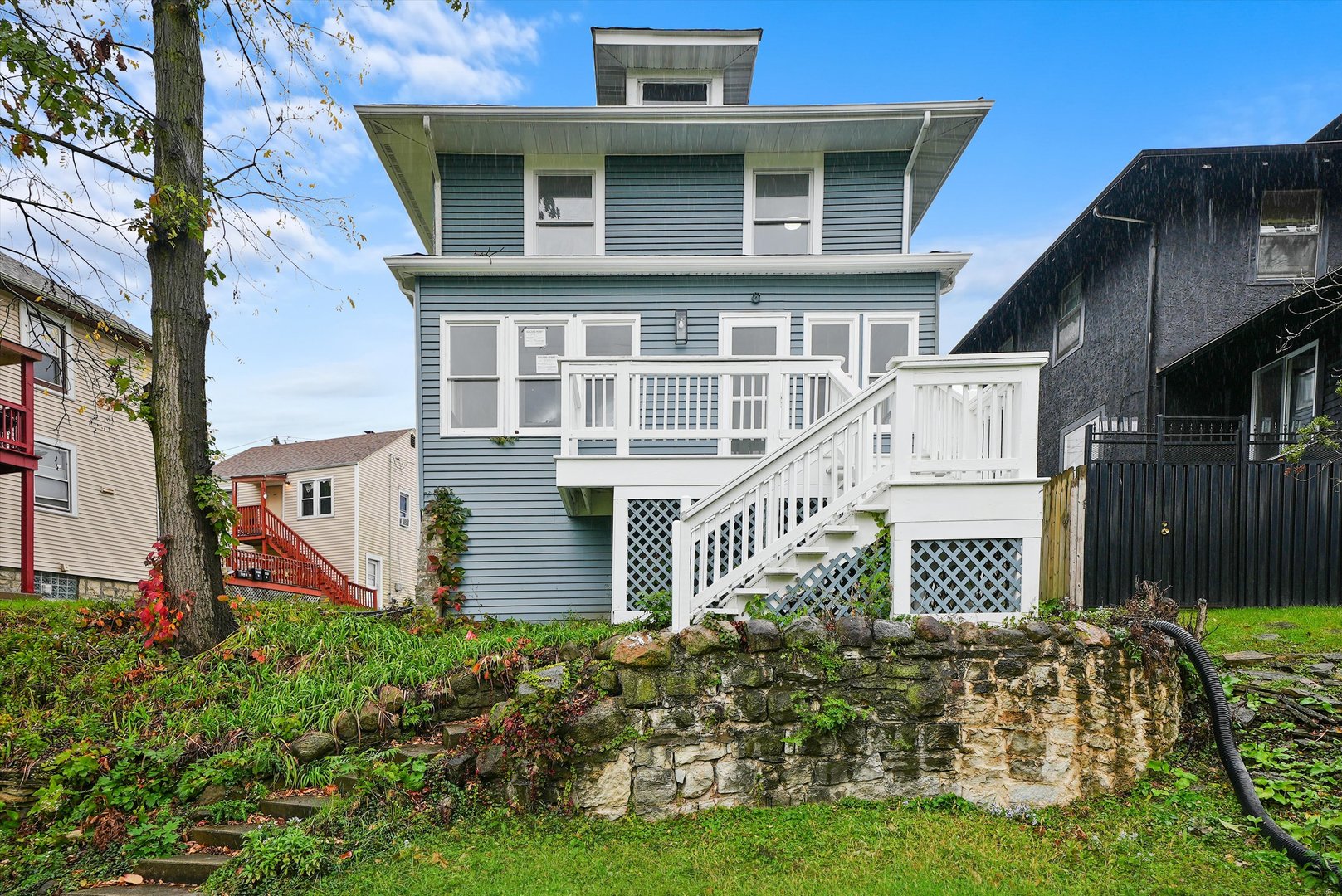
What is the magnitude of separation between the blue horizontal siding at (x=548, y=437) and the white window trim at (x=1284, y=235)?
5.92 m

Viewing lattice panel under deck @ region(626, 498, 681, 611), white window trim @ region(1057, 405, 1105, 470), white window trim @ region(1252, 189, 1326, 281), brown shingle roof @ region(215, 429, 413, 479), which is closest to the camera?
lattice panel under deck @ region(626, 498, 681, 611)

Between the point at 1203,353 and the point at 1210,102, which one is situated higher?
the point at 1210,102

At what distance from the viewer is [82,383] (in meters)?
14.7

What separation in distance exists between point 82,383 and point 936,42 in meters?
17.4

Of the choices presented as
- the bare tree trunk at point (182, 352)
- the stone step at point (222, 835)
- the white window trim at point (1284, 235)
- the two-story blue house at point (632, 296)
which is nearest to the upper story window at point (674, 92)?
the two-story blue house at point (632, 296)

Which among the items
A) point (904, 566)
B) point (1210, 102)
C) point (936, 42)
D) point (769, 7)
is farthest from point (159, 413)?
point (1210, 102)

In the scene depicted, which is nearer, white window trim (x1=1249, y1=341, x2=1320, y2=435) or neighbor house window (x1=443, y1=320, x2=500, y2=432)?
white window trim (x1=1249, y1=341, x2=1320, y2=435)

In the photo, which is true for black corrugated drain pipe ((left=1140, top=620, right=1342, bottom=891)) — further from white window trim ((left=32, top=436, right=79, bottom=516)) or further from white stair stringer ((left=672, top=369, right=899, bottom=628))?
white window trim ((left=32, top=436, right=79, bottom=516))

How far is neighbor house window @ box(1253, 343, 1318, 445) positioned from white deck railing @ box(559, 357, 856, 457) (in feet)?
22.5

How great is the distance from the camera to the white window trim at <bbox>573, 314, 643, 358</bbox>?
10.3 m

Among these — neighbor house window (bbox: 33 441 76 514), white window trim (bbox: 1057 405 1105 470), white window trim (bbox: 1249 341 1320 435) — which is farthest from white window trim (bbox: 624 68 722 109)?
neighbor house window (bbox: 33 441 76 514)

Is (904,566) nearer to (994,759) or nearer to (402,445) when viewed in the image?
(994,759)

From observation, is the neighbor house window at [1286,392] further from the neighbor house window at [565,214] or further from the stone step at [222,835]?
the stone step at [222,835]

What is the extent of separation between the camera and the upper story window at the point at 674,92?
40.1ft
